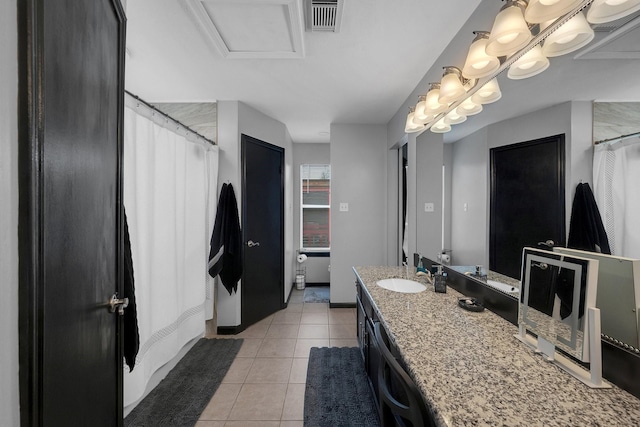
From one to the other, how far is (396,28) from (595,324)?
6.00ft

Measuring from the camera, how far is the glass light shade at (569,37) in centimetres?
88

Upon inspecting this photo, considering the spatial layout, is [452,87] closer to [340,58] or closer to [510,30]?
[510,30]

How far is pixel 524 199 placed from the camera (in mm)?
1172

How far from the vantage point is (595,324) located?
28.9 inches

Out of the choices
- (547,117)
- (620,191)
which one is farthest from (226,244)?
(620,191)

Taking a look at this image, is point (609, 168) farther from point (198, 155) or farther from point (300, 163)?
point (300, 163)

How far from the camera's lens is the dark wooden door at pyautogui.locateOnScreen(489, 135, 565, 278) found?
1.02 metres

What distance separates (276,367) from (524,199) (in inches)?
86.2

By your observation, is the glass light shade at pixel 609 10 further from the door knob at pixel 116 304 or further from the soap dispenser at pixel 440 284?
the door knob at pixel 116 304

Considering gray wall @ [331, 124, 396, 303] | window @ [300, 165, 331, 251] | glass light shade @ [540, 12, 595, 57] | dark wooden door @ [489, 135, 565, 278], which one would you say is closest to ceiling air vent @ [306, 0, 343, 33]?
glass light shade @ [540, 12, 595, 57]

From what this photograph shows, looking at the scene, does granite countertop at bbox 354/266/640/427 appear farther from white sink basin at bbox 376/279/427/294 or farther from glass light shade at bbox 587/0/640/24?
glass light shade at bbox 587/0/640/24

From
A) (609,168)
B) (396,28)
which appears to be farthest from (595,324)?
(396,28)

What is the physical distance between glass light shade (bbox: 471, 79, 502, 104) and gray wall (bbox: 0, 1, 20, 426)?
1.76 metres

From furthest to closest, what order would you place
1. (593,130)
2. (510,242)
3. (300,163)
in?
(300,163) < (510,242) < (593,130)
